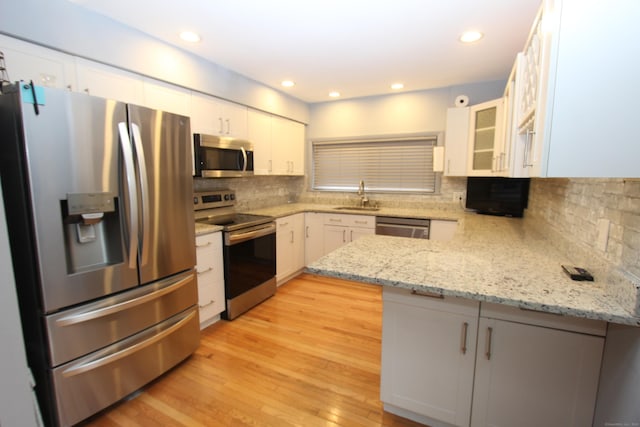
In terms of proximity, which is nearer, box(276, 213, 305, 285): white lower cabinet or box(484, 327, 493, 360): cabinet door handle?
box(484, 327, 493, 360): cabinet door handle

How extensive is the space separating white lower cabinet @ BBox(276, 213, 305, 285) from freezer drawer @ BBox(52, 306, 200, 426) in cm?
148

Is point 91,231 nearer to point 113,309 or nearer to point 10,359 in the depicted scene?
point 113,309

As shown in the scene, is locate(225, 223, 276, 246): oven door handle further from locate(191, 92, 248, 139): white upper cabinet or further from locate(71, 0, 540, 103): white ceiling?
locate(71, 0, 540, 103): white ceiling

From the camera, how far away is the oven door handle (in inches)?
103

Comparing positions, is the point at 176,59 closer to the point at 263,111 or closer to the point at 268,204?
the point at 263,111

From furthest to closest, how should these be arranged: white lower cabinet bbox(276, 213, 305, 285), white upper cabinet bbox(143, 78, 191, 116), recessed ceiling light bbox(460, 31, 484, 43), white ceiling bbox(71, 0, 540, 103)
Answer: white lower cabinet bbox(276, 213, 305, 285) < white upper cabinet bbox(143, 78, 191, 116) < recessed ceiling light bbox(460, 31, 484, 43) < white ceiling bbox(71, 0, 540, 103)

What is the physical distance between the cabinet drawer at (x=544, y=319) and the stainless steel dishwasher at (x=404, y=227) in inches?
81.9

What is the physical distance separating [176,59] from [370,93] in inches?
92.1

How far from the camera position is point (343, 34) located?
2.22 metres

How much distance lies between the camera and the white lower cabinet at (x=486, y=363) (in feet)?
3.95

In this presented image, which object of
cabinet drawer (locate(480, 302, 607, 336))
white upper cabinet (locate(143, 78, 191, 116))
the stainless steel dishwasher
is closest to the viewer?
cabinet drawer (locate(480, 302, 607, 336))

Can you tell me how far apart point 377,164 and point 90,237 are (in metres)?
3.37

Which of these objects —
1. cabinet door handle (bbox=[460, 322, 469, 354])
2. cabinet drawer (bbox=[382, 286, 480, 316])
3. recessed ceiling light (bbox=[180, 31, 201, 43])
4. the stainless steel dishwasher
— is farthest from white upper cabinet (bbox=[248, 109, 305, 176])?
cabinet door handle (bbox=[460, 322, 469, 354])

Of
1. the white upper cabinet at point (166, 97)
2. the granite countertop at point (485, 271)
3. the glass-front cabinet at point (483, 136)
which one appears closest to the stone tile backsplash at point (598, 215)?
the granite countertop at point (485, 271)
